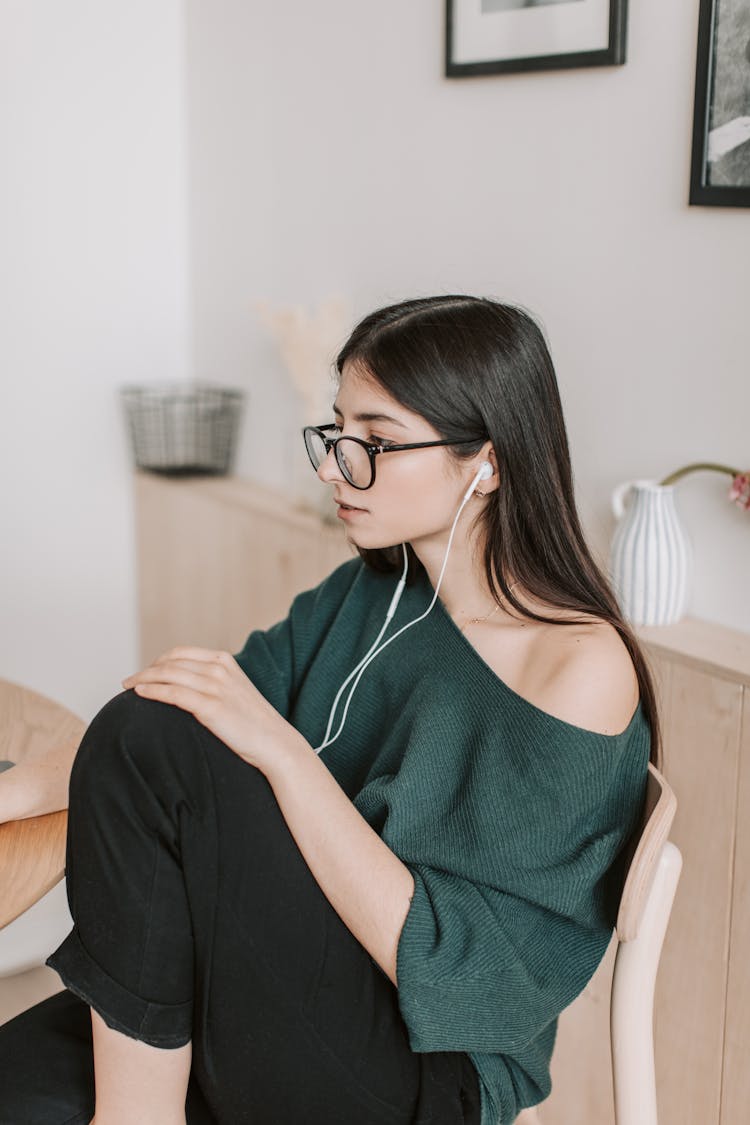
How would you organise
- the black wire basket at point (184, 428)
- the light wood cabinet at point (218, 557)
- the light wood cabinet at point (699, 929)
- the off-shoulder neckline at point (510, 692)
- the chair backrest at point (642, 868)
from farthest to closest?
the black wire basket at point (184, 428) < the light wood cabinet at point (218, 557) < the light wood cabinet at point (699, 929) < the off-shoulder neckline at point (510, 692) < the chair backrest at point (642, 868)

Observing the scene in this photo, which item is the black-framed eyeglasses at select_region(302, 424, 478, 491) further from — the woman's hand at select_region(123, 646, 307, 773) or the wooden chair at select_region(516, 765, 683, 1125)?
the wooden chair at select_region(516, 765, 683, 1125)

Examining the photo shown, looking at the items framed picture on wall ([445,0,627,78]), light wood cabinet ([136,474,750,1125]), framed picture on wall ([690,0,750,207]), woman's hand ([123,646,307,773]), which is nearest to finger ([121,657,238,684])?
woman's hand ([123,646,307,773])

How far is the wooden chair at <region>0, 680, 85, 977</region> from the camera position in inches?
47.6

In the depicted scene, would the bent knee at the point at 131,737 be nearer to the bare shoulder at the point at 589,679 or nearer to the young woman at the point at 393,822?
the young woman at the point at 393,822

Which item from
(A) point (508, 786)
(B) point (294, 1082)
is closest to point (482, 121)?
(A) point (508, 786)


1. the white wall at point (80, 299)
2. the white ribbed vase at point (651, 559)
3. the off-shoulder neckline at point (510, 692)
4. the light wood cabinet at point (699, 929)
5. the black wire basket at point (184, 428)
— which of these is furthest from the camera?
the black wire basket at point (184, 428)

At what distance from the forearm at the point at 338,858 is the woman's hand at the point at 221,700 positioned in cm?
2

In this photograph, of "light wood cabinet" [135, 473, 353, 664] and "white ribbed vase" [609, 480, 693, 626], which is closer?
"white ribbed vase" [609, 480, 693, 626]

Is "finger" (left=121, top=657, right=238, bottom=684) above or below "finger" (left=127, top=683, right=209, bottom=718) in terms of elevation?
above

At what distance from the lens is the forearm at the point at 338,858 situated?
3.93ft

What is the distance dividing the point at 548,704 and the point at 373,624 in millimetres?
332

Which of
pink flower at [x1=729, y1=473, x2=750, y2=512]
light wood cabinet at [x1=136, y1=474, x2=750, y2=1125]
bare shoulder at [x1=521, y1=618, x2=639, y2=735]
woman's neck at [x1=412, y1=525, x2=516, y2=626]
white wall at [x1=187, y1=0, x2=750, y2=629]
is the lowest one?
light wood cabinet at [x1=136, y1=474, x2=750, y2=1125]

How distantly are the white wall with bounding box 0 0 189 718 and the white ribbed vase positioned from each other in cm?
147

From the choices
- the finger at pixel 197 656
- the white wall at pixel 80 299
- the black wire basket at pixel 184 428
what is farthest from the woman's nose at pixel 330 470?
the white wall at pixel 80 299
